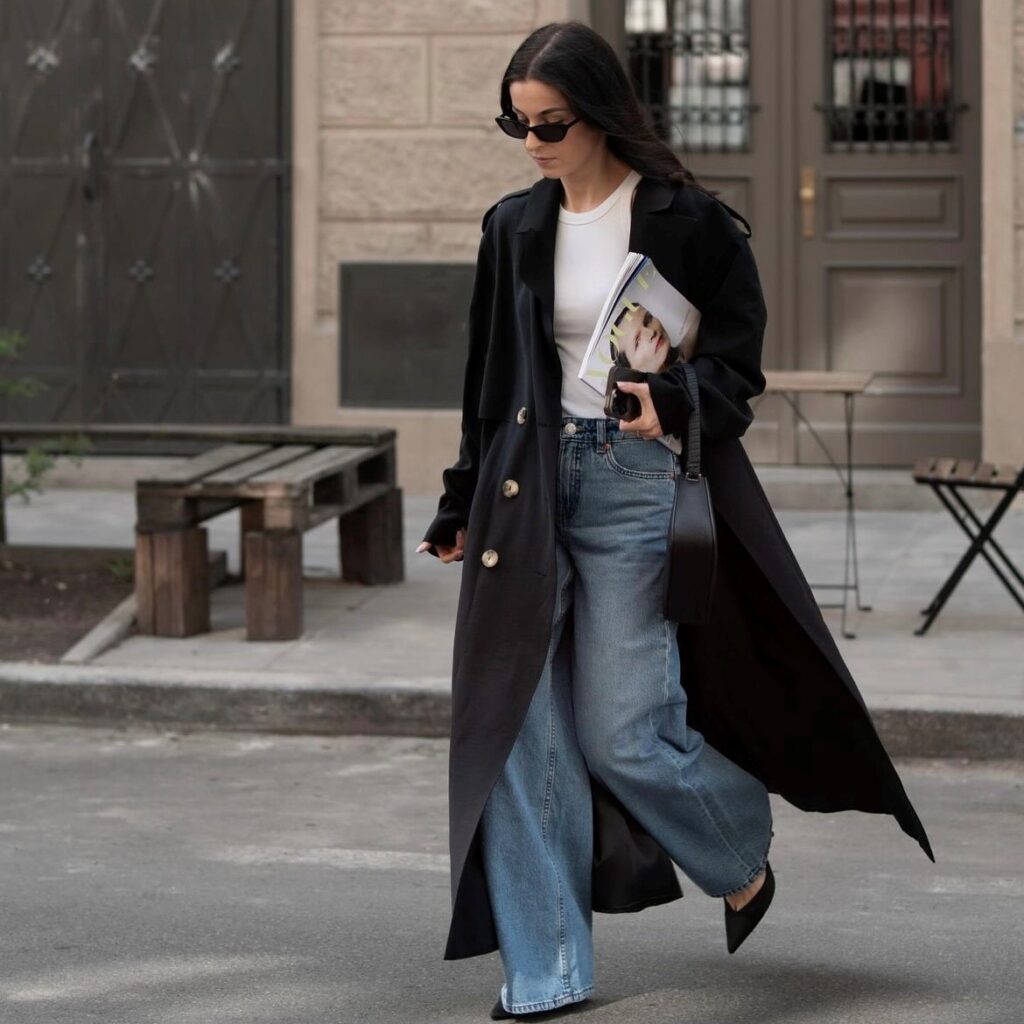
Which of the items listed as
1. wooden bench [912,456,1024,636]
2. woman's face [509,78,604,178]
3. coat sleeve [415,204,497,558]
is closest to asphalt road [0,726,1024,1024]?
coat sleeve [415,204,497,558]

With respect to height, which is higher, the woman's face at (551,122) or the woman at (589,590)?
the woman's face at (551,122)

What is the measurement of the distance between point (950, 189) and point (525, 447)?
8.39 metres

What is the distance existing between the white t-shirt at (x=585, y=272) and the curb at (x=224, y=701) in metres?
3.15

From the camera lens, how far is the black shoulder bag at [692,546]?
4.09m

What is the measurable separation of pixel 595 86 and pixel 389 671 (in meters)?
3.80

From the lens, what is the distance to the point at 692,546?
4082mm

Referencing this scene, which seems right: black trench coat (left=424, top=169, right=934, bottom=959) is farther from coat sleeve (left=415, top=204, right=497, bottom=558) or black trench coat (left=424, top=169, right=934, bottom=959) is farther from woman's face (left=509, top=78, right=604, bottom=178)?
woman's face (left=509, top=78, right=604, bottom=178)

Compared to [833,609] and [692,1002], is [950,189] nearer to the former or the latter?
[833,609]

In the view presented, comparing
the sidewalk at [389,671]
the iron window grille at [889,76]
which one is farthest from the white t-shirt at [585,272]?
the iron window grille at [889,76]

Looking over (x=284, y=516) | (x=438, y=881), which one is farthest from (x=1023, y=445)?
(x=438, y=881)

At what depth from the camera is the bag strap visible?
4105 mm

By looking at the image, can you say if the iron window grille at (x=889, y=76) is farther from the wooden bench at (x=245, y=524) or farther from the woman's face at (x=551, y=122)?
the woman's face at (x=551, y=122)

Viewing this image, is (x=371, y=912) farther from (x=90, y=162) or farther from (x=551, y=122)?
(x=90, y=162)

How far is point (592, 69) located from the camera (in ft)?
13.3
